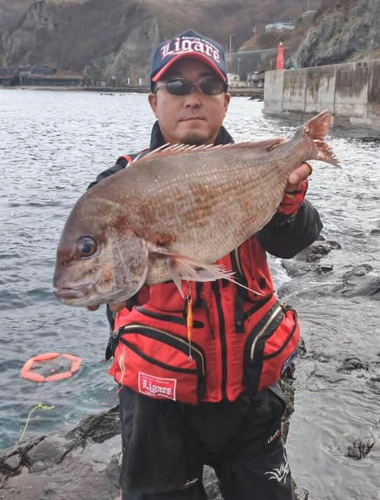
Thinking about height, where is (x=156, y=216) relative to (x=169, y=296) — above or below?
above

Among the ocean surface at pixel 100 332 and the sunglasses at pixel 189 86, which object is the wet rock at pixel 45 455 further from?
the sunglasses at pixel 189 86

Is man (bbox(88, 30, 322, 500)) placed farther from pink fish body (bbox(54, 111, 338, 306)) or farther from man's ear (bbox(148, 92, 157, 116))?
pink fish body (bbox(54, 111, 338, 306))

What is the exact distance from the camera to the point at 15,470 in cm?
545

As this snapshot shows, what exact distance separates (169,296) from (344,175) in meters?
21.5

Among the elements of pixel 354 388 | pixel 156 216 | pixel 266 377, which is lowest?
pixel 354 388

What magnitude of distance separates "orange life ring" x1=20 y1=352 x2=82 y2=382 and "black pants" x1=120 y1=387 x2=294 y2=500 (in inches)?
192

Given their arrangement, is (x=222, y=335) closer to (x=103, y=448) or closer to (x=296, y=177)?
(x=296, y=177)

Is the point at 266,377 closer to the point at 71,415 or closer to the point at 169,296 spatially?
the point at 169,296

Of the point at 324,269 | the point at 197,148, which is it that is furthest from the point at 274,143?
the point at 324,269

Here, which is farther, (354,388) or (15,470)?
(354,388)

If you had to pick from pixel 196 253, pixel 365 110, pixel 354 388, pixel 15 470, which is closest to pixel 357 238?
pixel 354 388

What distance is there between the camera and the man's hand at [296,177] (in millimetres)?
3332

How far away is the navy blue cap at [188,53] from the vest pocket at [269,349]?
1.72 m

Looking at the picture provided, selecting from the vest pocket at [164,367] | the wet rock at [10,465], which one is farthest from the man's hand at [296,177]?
the wet rock at [10,465]
